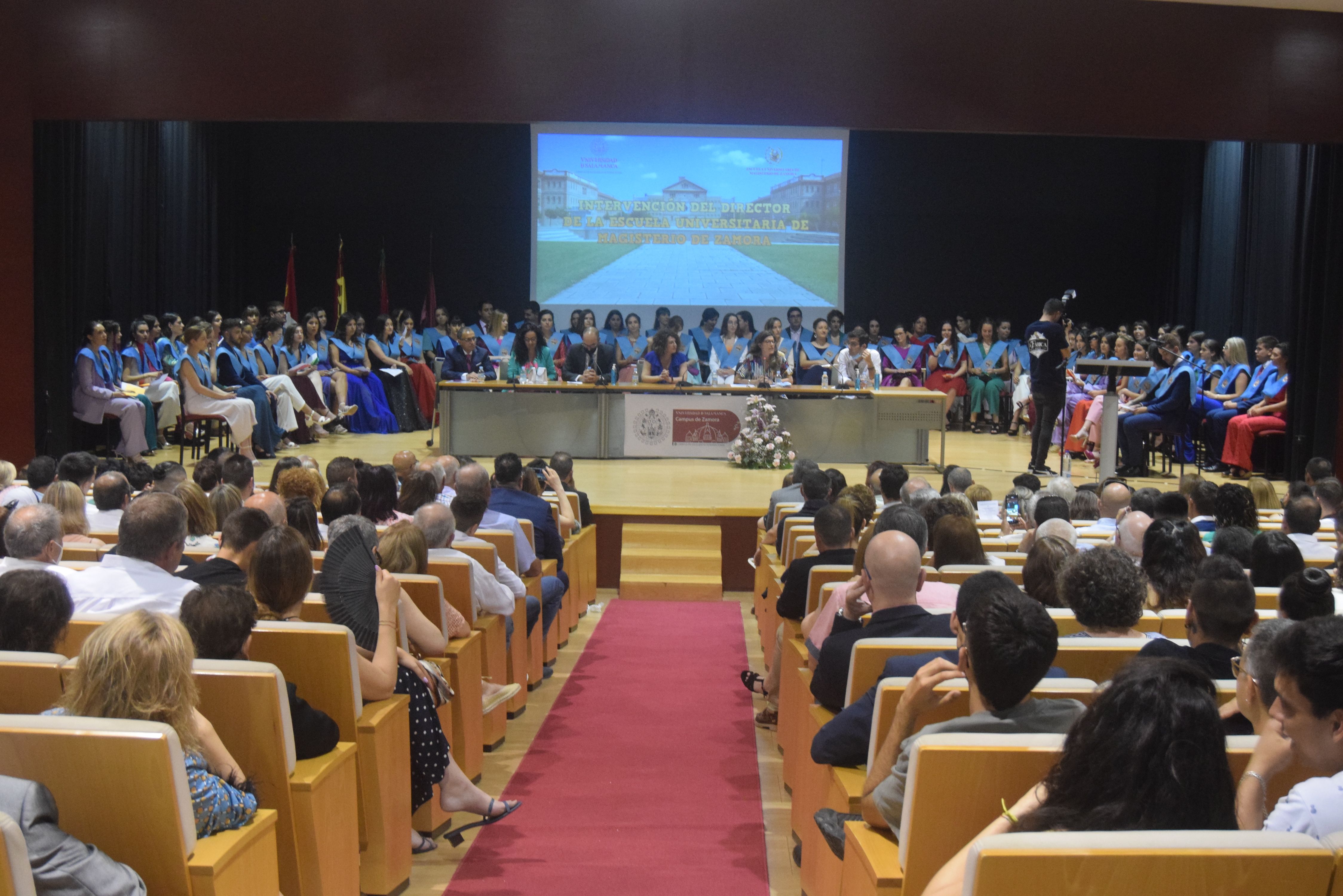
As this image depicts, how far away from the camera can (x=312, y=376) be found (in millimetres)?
11164

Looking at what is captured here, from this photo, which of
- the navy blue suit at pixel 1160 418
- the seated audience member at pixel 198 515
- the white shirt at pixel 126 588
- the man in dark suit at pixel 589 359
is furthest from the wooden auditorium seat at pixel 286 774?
the navy blue suit at pixel 1160 418

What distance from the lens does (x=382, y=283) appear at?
14570 mm

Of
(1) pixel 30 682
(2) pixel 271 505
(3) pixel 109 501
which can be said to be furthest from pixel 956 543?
(3) pixel 109 501

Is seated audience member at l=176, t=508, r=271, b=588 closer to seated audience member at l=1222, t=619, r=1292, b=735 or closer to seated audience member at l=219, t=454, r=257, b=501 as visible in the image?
seated audience member at l=219, t=454, r=257, b=501

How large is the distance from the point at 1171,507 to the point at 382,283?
38.1ft

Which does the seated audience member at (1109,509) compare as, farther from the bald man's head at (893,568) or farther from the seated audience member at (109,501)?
the seated audience member at (109,501)

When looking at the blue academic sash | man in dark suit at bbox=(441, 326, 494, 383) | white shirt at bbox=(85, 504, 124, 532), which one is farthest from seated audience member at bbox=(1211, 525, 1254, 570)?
the blue academic sash

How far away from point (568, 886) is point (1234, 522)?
2825mm

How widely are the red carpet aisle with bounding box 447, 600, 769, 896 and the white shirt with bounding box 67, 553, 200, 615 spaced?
1.01 m

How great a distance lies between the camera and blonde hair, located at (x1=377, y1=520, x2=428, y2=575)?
3.47 metres

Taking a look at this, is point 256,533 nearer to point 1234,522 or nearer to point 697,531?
point 1234,522

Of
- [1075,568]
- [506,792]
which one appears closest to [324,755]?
[506,792]

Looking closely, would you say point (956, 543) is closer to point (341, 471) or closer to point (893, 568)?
point (893, 568)

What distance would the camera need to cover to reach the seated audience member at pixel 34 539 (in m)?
3.21
